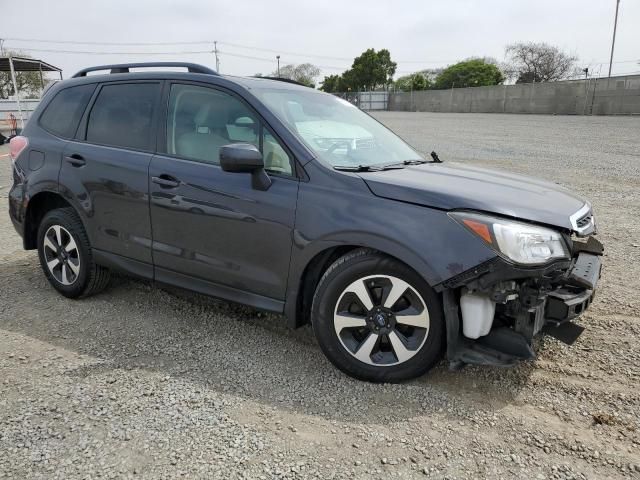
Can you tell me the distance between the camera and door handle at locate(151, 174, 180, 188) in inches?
135

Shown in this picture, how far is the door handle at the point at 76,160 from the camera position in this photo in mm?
3928

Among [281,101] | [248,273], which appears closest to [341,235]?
[248,273]

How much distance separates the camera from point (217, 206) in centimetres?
324

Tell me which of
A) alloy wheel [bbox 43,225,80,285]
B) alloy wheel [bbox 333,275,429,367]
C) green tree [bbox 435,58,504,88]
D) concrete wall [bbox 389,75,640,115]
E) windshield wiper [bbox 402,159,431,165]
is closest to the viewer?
alloy wheel [bbox 333,275,429,367]

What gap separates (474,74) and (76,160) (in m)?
76.8

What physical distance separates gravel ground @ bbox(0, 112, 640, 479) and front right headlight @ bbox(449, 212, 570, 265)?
84 cm

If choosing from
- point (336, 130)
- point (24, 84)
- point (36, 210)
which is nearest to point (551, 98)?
point (336, 130)

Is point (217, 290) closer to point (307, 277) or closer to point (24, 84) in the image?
point (307, 277)

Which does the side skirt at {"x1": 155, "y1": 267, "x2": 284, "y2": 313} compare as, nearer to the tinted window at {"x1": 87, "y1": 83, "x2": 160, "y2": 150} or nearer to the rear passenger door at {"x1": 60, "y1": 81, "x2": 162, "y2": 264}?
the rear passenger door at {"x1": 60, "y1": 81, "x2": 162, "y2": 264}

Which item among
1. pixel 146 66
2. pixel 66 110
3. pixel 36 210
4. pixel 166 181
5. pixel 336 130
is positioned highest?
pixel 146 66

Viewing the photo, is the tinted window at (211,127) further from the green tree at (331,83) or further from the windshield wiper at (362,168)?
the green tree at (331,83)

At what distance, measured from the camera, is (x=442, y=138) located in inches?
755

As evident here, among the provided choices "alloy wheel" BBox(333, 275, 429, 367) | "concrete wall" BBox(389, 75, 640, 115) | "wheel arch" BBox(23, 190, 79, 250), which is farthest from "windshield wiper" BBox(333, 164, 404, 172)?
"concrete wall" BBox(389, 75, 640, 115)

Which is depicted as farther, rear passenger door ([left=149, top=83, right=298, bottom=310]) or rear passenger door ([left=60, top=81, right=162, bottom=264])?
rear passenger door ([left=60, top=81, right=162, bottom=264])
